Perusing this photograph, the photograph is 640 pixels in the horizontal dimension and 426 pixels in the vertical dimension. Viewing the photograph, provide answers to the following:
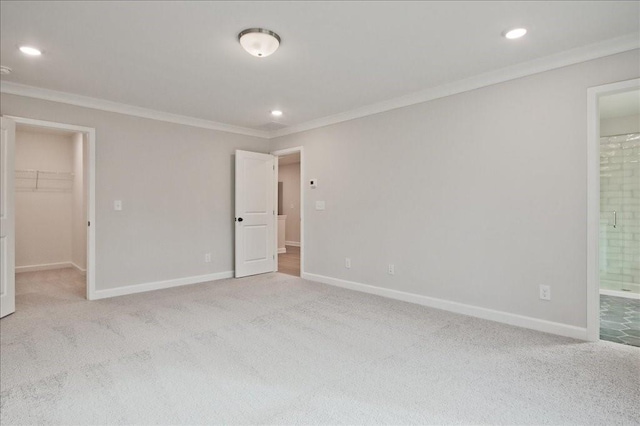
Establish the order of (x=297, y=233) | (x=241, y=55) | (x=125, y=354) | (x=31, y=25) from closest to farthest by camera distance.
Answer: (x=31, y=25), (x=125, y=354), (x=241, y=55), (x=297, y=233)

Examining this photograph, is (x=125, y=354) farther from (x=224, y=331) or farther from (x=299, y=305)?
(x=299, y=305)

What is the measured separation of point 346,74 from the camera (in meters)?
3.34

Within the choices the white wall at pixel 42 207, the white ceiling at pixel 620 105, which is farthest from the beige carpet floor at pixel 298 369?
the white wall at pixel 42 207

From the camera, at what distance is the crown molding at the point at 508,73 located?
269 cm

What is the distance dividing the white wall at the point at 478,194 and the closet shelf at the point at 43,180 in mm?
5115

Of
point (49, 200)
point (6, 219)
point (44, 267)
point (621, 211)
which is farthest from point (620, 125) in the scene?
point (44, 267)

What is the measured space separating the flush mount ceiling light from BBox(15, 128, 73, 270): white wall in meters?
5.53

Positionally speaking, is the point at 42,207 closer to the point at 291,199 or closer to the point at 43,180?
the point at 43,180

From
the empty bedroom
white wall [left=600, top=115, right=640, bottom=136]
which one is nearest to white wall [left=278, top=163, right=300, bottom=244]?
the empty bedroom

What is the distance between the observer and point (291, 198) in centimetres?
973

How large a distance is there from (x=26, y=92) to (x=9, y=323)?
7.74 feet

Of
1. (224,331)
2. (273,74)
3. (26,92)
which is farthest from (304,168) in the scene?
(26,92)

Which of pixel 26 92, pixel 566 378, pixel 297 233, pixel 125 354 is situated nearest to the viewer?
pixel 566 378

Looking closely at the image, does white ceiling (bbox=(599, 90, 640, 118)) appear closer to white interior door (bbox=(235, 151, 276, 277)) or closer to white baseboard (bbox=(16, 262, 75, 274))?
white interior door (bbox=(235, 151, 276, 277))
